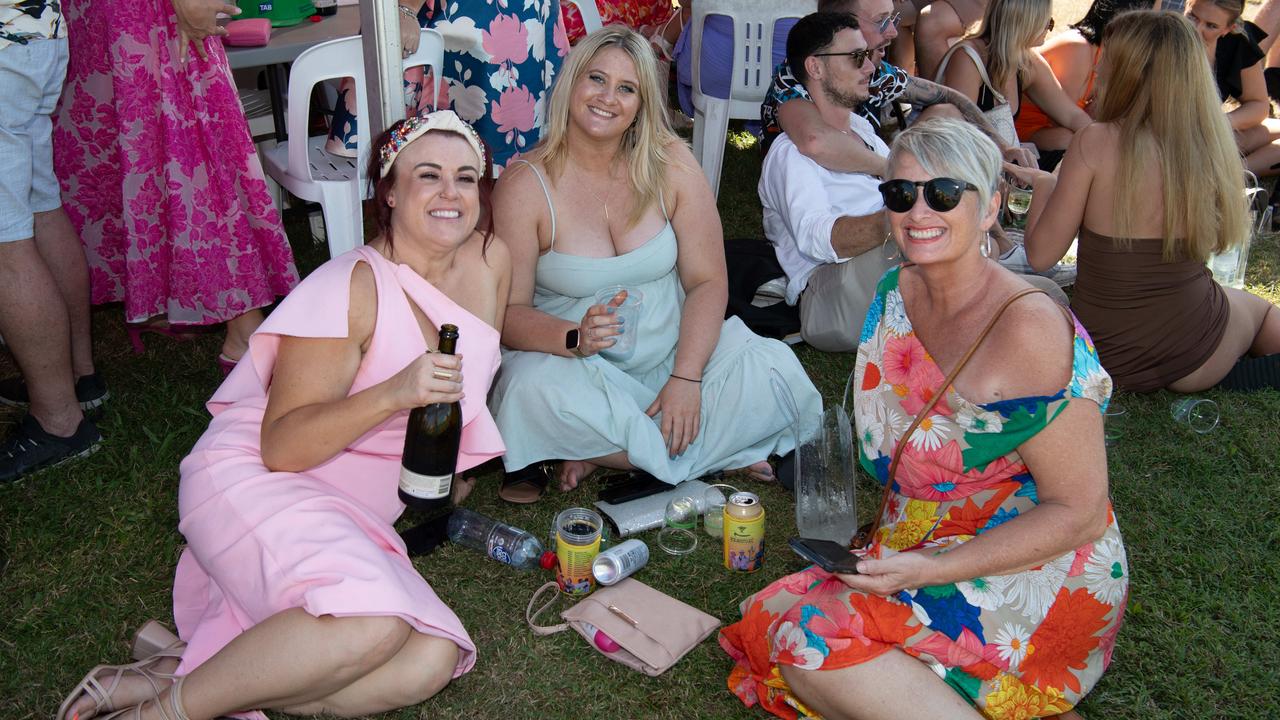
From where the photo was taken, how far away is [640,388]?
387cm

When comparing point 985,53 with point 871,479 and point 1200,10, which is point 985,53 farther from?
point 871,479

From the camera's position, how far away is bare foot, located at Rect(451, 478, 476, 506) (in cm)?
365

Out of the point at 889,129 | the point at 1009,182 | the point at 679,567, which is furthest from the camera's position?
the point at 889,129

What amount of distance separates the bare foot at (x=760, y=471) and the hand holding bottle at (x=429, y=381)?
5.31ft

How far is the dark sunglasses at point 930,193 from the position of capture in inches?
101

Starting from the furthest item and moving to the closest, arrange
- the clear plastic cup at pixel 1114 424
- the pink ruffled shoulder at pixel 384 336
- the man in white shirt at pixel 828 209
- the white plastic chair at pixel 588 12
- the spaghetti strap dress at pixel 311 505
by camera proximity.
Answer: the white plastic chair at pixel 588 12 < the man in white shirt at pixel 828 209 < the clear plastic cup at pixel 1114 424 < the pink ruffled shoulder at pixel 384 336 < the spaghetti strap dress at pixel 311 505

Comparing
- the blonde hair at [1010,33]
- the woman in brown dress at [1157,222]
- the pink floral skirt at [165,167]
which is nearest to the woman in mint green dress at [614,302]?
the pink floral skirt at [165,167]

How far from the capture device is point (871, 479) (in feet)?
13.0

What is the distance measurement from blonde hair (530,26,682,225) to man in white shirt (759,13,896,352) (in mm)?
1084

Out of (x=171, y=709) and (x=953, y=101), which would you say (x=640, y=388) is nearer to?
(x=171, y=709)

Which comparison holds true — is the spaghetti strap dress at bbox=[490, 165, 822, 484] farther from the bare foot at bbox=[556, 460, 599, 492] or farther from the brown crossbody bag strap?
the brown crossbody bag strap

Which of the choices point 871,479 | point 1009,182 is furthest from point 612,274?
point 1009,182

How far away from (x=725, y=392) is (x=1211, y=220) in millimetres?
2031

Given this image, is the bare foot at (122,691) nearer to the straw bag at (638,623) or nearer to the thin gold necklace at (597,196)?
the straw bag at (638,623)
